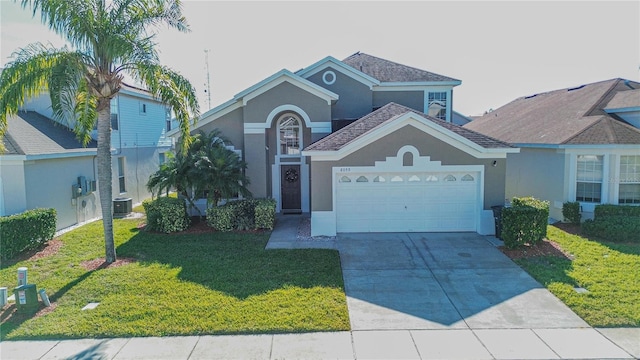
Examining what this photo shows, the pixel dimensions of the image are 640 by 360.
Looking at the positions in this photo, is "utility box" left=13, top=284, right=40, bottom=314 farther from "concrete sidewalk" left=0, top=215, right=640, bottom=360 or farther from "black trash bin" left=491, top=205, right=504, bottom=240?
"black trash bin" left=491, top=205, right=504, bottom=240

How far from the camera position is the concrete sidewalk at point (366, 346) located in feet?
22.1

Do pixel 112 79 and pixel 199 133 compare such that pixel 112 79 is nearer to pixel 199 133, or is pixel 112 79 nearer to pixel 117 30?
pixel 117 30

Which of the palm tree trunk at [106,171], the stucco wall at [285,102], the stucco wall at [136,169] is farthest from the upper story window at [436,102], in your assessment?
the stucco wall at [136,169]

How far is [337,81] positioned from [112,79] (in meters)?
10.3

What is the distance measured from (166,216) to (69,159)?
4670 mm

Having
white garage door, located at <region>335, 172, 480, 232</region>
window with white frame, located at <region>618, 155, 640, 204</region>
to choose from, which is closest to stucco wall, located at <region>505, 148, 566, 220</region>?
window with white frame, located at <region>618, 155, 640, 204</region>

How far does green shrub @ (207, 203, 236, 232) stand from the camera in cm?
1475

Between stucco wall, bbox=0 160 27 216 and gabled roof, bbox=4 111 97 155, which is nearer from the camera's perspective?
stucco wall, bbox=0 160 27 216

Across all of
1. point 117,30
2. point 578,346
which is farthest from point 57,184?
point 578,346

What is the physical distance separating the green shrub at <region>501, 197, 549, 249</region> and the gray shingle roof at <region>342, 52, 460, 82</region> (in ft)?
30.6

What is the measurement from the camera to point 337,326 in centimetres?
759

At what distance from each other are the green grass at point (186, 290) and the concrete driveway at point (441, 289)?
59 centimetres

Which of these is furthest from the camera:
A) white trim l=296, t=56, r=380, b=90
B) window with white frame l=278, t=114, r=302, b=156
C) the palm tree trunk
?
white trim l=296, t=56, r=380, b=90

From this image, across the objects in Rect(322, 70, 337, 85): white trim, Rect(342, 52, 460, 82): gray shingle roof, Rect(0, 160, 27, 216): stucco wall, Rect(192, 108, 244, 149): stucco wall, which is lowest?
Rect(0, 160, 27, 216): stucco wall
